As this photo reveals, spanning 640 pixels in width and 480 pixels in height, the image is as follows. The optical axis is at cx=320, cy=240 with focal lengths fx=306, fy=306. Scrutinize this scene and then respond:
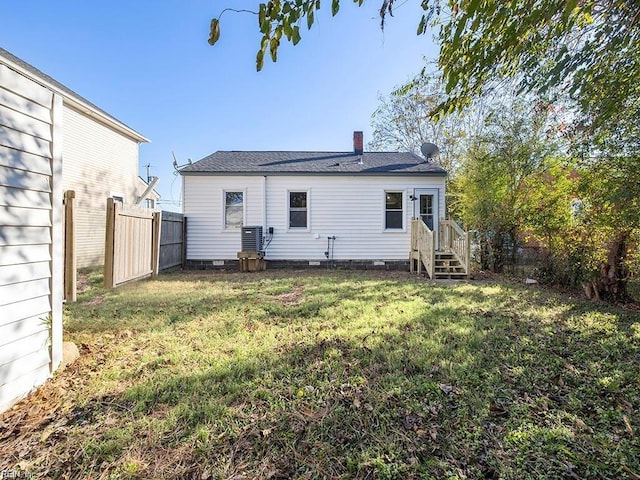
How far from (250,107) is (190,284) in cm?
948

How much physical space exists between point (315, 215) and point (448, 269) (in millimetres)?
4663

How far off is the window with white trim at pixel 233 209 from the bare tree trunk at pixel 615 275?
32.5 feet

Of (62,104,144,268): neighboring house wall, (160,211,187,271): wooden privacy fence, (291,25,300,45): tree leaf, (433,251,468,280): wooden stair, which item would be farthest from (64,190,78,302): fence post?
(62,104,144,268): neighboring house wall

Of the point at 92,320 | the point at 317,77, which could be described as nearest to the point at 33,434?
the point at 92,320

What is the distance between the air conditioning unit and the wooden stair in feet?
18.6

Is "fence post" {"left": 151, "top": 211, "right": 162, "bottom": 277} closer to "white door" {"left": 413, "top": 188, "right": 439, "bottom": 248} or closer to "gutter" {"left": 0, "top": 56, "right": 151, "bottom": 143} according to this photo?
"gutter" {"left": 0, "top": 56, "right": 151, "bottom": 143}

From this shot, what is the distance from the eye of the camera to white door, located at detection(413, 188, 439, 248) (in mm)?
10719

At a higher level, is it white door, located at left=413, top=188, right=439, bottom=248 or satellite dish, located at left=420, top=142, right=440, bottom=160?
satellite dish, located at left=420, top=142, right=440, bottom=160

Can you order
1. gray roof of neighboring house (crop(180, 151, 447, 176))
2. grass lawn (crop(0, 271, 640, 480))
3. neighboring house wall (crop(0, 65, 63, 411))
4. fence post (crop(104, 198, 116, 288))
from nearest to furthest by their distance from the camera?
grass lawn (crop(0, 271, 640, 480))
neighboring house wall (crop(0, 65, 63, 411))
fence post (crop(104, 198, 116, 288))
gray roof of neighboring house (crop(180, 151, 447, 176))

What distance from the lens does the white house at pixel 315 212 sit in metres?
10.7

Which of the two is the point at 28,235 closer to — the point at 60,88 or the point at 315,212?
the point at 315,212

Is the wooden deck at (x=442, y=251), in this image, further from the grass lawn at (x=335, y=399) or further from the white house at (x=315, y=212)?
the grass lawn at (x=335, y=399)

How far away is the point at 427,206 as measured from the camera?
1083 centimetres

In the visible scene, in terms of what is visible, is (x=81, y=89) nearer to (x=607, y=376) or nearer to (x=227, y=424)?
(x=227, y=424)
